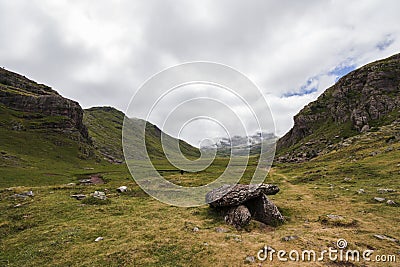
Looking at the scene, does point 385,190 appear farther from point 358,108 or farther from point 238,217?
point 358,108

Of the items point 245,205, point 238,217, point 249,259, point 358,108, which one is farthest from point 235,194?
point 358,108

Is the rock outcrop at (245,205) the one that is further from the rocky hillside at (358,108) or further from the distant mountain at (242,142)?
the rocky hillside at (358,108)

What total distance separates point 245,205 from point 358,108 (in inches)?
6611

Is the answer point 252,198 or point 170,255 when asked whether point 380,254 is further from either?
point 170,255

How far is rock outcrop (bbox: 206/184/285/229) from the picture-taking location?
21.6m

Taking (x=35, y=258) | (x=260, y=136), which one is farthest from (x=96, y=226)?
(x=260, y=136)

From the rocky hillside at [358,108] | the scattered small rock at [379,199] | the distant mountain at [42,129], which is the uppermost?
the rocky hillside at [358,108]

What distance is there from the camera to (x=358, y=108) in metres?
154

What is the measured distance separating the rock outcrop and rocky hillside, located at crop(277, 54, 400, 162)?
116 metres

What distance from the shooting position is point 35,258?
1572 cm

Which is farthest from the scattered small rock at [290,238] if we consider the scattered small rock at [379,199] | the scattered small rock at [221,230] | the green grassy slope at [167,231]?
the scattered small rock at [379,199]

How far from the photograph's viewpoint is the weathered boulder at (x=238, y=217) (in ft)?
68.8

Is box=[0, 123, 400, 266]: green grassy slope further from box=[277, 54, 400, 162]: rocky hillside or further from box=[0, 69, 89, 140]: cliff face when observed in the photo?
box=[0, 69, 89, 140]: cliff face

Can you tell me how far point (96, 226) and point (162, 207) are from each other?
9779mm
